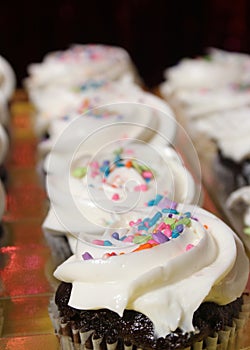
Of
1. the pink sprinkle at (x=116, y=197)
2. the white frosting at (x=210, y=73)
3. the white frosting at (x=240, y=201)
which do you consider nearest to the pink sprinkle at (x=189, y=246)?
the pink sprinkle at (x=116, y=197)

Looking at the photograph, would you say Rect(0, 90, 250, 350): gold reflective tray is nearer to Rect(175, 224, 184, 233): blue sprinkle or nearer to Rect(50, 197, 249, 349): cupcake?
Rect(50, 197, 249, 349): cupcake

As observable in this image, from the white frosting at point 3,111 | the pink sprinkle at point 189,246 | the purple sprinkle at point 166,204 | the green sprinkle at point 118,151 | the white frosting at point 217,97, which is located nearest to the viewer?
the pink sprinkle at point 189,246

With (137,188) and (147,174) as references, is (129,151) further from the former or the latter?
(137,188)

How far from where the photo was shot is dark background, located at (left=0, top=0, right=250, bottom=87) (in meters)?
5.41

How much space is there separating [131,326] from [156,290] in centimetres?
12

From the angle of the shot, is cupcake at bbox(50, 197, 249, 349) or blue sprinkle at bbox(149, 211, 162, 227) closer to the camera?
cupcake at bbox(50, 197, 249, 349)

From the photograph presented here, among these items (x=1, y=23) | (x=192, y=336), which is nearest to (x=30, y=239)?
(x=192, y=336)

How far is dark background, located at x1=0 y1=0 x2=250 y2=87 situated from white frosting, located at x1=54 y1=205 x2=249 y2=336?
3.92 meters

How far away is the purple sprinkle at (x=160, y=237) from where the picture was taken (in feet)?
5.86

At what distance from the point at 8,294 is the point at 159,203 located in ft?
2.00

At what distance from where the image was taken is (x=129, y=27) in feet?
18.2

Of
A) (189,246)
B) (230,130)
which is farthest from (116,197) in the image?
(230,130)

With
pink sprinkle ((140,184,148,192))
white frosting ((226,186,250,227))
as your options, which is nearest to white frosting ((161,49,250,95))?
white frosting ((226,186,250,227))

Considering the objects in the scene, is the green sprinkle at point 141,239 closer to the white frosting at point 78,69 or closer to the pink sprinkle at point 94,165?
the pink sprinkle at point 94,165
